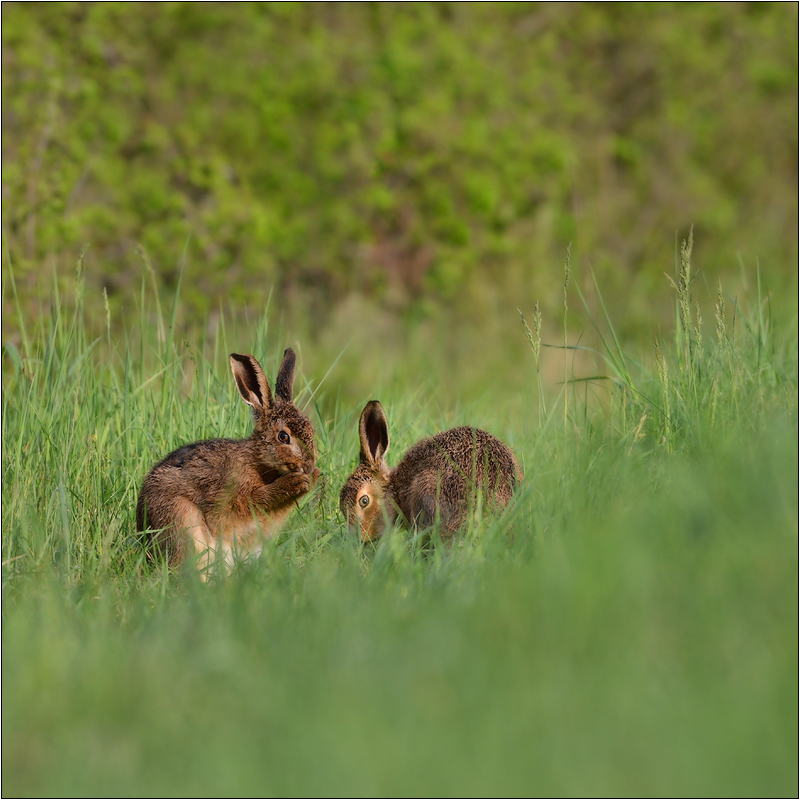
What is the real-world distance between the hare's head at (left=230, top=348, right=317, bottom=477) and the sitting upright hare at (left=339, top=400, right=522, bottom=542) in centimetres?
34

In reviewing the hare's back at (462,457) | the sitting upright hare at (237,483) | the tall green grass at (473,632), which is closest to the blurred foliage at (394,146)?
the sitting upright hare at (237,483)

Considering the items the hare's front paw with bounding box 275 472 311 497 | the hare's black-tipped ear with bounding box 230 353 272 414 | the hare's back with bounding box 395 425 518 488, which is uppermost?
the hare's black-tipped ear with bounding box 230 353 272 414

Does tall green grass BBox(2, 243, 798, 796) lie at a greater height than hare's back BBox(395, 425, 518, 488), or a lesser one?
lesser

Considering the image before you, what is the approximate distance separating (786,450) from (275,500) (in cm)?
226

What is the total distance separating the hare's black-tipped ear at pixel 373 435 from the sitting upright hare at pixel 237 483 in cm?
33

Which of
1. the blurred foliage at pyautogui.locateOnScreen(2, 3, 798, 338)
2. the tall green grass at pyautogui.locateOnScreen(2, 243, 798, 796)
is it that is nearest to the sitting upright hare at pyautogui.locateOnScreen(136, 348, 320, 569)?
the tall green grass at pyautogui.locateOnScreen(2, 243, 798, 796)

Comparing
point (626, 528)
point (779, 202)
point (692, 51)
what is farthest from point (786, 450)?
point (779, 202)

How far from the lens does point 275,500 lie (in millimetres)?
4863

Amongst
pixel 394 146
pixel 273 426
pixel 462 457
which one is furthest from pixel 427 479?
pixel 394 146

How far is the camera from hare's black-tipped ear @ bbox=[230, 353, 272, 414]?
500 cm

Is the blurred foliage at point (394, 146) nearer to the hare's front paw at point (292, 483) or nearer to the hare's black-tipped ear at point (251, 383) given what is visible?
the hare's black-tipped ear at point (251, 383)

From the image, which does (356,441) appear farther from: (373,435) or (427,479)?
(427,479)

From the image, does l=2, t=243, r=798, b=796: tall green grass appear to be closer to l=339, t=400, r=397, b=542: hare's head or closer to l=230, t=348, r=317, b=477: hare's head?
l=339, t=400, r=397, b=542: hare's head

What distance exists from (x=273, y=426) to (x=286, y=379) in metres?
0.31
